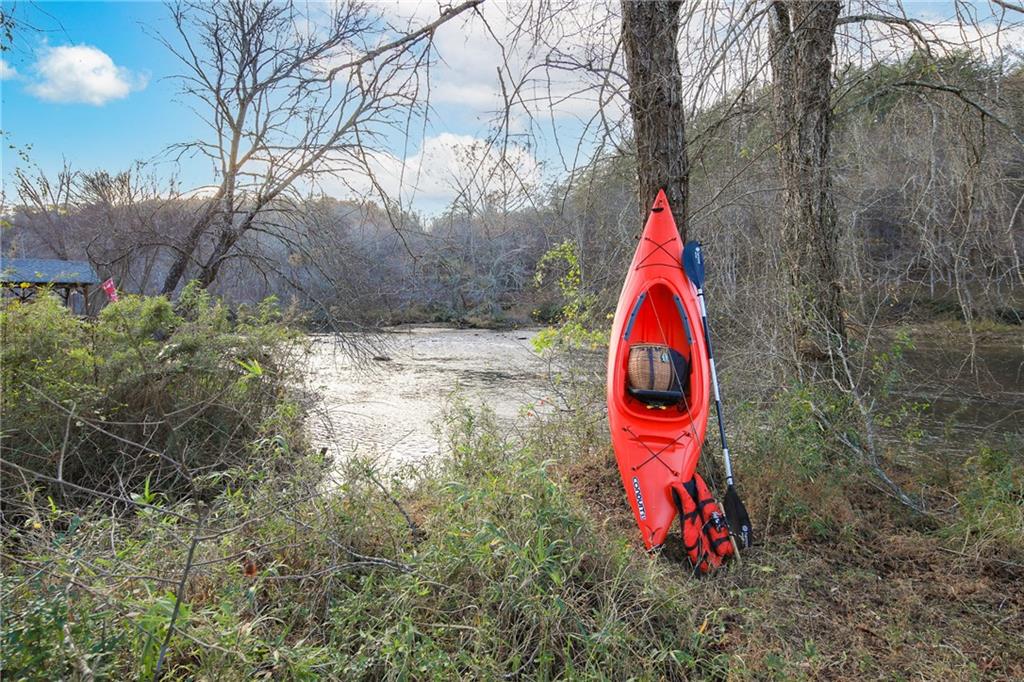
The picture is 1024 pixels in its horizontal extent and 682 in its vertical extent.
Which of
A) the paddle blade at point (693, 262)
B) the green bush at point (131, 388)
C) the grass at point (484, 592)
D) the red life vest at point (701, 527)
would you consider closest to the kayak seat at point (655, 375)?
the paddle blade at point (693, 262)

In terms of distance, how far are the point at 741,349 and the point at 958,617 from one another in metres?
2.37

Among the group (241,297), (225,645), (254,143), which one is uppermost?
(254,143)

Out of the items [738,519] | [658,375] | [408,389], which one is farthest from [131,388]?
[408,389]

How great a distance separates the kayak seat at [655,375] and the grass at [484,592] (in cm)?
78

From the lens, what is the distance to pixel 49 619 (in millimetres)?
1771

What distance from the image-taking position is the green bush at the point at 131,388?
175 inches

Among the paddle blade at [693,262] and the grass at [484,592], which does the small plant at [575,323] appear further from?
the grass at [484,592]

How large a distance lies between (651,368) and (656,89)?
5.36ft

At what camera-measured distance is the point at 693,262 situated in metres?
3.78

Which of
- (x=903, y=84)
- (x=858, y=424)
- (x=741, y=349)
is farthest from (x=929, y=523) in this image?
(x=903, y=84)

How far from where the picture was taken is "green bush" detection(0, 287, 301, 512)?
4.45 metres

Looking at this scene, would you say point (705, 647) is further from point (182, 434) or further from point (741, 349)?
point (182, 434)

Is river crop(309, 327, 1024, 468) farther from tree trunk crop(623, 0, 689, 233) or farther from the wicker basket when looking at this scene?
tree trunk crop(623, 0, 689, 233)

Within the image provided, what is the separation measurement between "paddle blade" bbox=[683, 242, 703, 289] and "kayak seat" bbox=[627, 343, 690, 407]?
1.50 feet
